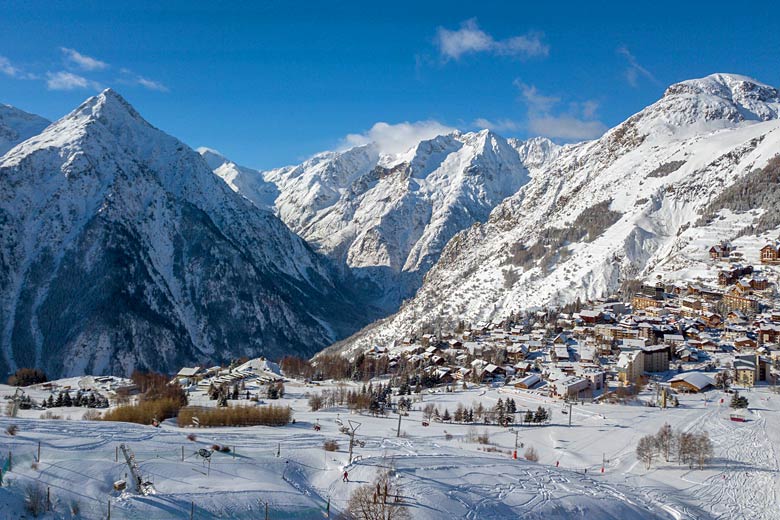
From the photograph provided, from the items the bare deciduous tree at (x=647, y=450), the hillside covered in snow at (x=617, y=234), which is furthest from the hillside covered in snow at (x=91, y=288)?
the bare deciduous tree at (x=647, y=450)

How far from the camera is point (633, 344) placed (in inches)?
3393

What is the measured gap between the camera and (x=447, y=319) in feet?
486

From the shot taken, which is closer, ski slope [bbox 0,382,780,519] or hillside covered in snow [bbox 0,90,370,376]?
ski slope [bbox 0,382,780,519]

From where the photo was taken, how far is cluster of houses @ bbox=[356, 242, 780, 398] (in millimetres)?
74000

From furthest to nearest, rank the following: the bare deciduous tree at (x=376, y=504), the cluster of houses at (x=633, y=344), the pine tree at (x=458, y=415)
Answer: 1. the cluster of houses at (x=633, y=344)
2. the pine tree at (x=458, y=415)
3. the bare deciduous tree at (x=376, y=504)

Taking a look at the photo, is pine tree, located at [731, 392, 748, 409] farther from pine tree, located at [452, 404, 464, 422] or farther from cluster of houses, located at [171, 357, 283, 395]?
cluster of houses, located at [171, 357, 283, 395]

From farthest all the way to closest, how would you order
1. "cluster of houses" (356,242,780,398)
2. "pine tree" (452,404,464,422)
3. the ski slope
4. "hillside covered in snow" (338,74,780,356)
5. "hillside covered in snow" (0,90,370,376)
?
"hillside covered in snow" (0,90,370,376)
"hillside covered in snow" (338,74,780,356)
"cluster of houses" (356,242,780,398)
"pine tree" (452,404,464,422)
the ski slope

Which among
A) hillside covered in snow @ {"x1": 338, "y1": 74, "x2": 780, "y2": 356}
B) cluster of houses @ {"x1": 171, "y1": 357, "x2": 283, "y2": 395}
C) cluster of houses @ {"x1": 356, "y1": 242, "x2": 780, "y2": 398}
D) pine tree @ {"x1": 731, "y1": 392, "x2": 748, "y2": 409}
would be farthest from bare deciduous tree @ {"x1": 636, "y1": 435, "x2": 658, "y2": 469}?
hillside covered in snow @ {"x1": 338, "y1": 74, "x2": 780, "y2": 356}

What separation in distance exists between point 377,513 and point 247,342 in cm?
16593

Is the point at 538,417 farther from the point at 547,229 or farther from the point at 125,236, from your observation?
the point at 125,236

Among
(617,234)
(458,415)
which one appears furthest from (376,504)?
(617,234)

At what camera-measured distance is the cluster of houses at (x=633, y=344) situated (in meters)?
74.0

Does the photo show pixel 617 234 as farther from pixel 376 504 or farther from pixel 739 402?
pixel 376 504

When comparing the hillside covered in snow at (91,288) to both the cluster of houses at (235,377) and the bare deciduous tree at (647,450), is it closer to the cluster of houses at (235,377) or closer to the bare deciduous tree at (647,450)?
the cluster of houses at (235,377)
